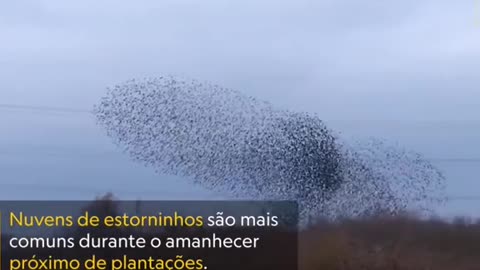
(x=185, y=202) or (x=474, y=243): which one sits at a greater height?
(x=185, y=202)

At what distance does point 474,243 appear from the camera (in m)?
2.97

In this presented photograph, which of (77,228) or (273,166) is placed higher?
(273,166)

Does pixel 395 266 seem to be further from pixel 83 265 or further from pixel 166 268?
pixel 83 265

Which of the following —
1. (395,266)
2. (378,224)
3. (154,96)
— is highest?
A: (154,96)

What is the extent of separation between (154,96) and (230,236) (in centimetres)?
69

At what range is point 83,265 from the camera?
9.37ft

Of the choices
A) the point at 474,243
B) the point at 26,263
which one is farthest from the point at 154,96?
the point at 474,243

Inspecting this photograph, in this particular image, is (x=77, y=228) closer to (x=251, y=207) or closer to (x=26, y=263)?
(x=26, y=263)

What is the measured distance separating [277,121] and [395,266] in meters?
0.82

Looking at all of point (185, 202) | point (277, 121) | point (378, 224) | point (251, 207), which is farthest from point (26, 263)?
point (378, 224)

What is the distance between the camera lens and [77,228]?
2.86 meters

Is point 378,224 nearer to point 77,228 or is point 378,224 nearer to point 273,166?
point 273,166

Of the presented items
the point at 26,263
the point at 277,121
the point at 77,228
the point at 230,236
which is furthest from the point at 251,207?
the point at 26,263

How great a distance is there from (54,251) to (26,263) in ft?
0.42
